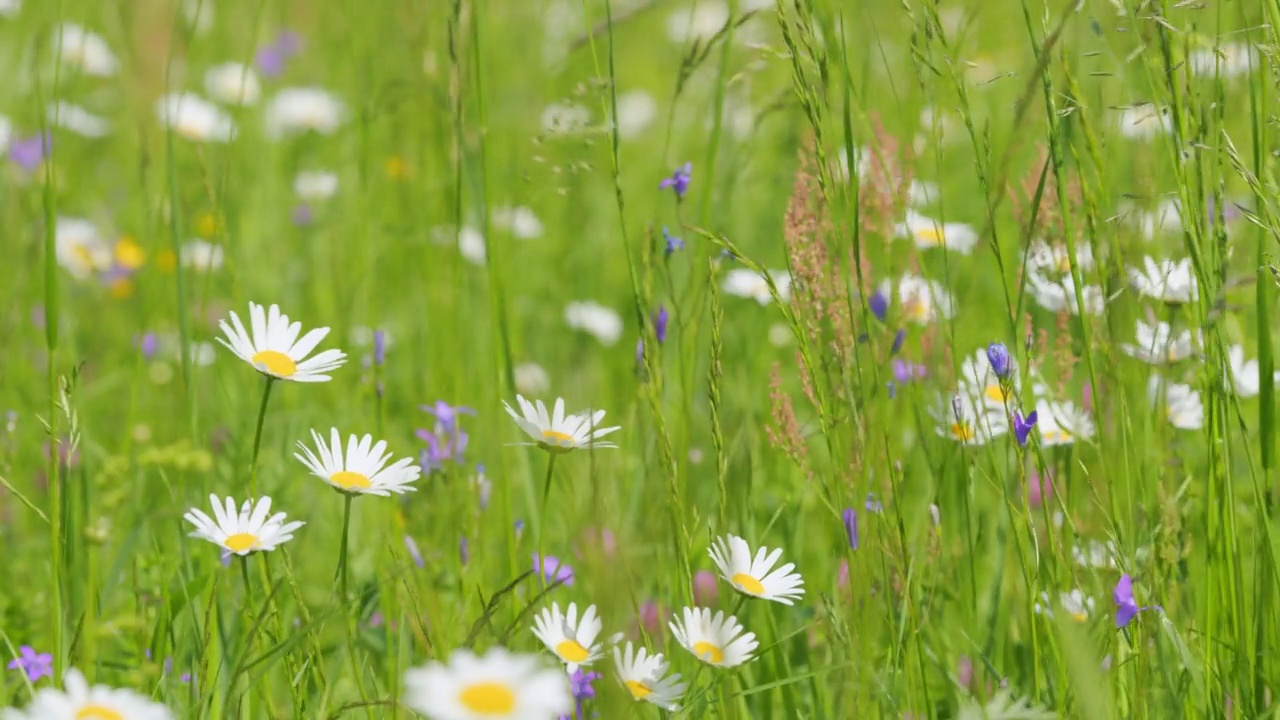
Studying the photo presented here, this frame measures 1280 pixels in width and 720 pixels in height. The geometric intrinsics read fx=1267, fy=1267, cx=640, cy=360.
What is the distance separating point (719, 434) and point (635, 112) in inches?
144

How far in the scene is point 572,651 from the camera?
107 cm

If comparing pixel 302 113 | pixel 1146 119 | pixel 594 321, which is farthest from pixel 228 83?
pixel 1146 119

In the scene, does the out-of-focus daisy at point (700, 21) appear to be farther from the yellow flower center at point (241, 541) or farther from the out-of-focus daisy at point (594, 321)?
the yellow flower center at point (241, 541)

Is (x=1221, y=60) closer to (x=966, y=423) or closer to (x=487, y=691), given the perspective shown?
(x=966, y=423)

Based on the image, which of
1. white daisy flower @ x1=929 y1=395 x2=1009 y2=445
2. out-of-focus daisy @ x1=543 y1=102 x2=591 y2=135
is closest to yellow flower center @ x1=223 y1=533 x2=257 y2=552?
out-of-focus daisy @ x1=543 y1=102 x2=591 y2=135

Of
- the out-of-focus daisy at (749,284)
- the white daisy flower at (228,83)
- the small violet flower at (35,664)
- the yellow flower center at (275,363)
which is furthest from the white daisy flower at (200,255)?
the yellow flower center at (275,363)

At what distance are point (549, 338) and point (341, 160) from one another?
3.05 ft

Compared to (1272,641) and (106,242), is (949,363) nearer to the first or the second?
(1272,641)

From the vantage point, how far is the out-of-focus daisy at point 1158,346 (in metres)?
1.28

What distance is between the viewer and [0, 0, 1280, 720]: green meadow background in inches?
42.1

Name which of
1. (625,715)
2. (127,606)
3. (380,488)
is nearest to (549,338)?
(127,606)

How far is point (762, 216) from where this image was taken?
10.9 ft

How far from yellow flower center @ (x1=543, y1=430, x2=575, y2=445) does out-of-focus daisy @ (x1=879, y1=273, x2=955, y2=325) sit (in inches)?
14.0

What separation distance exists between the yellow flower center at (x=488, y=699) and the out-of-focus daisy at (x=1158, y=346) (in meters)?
0.75
